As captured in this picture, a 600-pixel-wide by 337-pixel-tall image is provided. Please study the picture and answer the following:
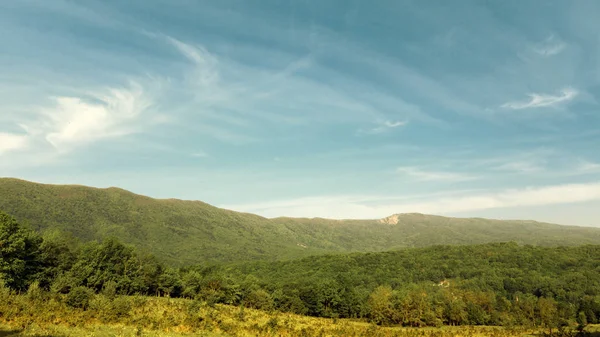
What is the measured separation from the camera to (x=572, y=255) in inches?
7731

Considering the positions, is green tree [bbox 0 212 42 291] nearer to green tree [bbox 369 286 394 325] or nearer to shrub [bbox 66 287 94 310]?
shrub [bbox 66 287 94 310]

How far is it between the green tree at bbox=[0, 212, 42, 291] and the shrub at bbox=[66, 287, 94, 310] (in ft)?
70.6

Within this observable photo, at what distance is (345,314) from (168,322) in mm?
86851

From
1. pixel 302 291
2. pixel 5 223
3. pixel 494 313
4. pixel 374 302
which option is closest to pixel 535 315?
pixel 494 313

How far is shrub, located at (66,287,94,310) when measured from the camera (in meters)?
38.6

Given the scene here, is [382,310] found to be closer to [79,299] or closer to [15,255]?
[79,299]

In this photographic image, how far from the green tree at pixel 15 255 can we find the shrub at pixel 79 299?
21.5 m

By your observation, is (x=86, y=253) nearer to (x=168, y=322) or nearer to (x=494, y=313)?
(x=168, y=322)

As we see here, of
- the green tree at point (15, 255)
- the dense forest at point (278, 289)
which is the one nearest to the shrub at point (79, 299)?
the dense forest at point (278, 289)

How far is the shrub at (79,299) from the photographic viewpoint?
127ft

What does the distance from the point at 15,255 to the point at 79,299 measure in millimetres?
32463

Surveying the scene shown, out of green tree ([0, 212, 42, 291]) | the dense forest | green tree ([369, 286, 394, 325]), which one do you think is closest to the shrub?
the dense forest

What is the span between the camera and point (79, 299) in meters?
39.3

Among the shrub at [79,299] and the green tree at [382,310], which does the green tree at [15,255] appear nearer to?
the shrub at [79,299]
